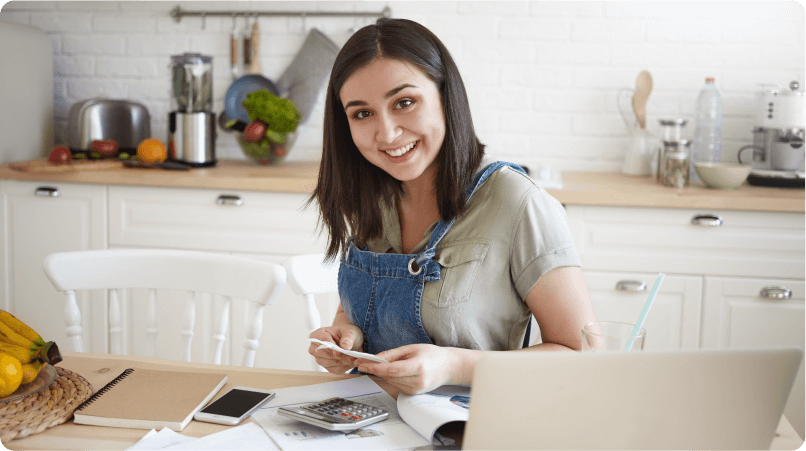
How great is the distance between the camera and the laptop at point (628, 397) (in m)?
0.61

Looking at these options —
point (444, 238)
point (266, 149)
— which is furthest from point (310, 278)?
point (266, 149)

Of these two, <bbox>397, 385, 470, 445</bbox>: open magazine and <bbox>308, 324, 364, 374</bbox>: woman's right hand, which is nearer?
<bbox>397, 385, 470, 445</bbox>: open magazine

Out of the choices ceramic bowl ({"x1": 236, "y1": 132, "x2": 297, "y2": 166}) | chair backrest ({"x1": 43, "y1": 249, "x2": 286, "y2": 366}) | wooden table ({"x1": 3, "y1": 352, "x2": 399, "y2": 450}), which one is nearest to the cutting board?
ceramic bowl ({"x1": 236, "y1": 132, "x2": 297, "y2": 166})

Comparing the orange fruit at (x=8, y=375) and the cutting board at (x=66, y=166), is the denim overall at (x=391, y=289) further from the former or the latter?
the cutting board at (x=66, y=166)

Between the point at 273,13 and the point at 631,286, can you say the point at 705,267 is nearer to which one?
the point at 631,286

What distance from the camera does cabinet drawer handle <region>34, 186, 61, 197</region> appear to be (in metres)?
2.58

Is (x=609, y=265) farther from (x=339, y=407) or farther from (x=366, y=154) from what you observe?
(x=339, y=407)

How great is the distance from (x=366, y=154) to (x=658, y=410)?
0.78 meters

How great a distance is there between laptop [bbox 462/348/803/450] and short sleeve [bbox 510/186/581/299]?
0.53m

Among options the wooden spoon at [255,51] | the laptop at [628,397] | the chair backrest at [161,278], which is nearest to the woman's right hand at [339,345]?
the chair backrest at [161,278]

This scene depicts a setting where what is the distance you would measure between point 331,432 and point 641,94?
2249 mm

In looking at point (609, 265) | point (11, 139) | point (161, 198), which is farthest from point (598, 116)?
point (11, 139)

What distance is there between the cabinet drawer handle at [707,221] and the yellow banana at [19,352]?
195 cm

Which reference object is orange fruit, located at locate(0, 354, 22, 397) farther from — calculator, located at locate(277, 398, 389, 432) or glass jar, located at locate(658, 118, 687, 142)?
glass jar, located at locate(658, 118, 687, 142)
